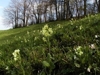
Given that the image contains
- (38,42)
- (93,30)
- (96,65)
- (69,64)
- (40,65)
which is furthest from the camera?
(38,42)

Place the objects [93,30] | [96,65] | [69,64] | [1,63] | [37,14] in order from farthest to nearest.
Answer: [37,14]
[93,30]
[1,63]
[69,64]
[96,65]

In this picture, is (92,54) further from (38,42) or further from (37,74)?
(38,42)

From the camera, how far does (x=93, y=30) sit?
569 centimetres

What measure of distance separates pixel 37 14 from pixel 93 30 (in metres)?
Answer: 79.2

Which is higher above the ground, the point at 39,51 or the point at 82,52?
the point at 82,52

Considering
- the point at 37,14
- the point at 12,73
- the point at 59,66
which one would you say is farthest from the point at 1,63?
the point at 37,14

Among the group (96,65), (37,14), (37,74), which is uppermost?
(96,65)

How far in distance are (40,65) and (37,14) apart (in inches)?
3165

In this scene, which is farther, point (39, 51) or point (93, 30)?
point (93, 30)

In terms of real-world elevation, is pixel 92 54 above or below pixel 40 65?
above

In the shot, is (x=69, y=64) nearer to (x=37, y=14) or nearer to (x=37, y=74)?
(x=37, y=74)

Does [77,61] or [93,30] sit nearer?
[77,61]

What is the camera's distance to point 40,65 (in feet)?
14.6

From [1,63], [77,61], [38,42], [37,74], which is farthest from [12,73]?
[38,42]
